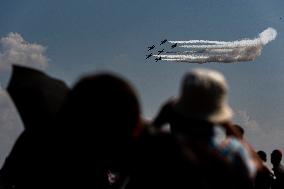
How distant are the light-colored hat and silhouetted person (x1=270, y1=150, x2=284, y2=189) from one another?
7.54 m

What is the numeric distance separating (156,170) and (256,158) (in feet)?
3.62

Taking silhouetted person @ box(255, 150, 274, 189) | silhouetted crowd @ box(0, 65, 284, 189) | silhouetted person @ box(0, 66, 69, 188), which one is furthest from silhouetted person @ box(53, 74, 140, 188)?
silhouetted person @ box(255, 150, 274, 189)

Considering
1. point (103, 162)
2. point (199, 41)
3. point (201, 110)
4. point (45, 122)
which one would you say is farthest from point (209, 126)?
point (199, 41)

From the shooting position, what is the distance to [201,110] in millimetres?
3451

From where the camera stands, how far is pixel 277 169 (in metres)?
11.3

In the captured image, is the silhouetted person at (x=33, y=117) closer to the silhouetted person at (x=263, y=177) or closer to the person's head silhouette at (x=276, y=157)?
the silhouetted person at (x=263, y=177)

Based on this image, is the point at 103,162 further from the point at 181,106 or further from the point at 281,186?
the point at 281,186

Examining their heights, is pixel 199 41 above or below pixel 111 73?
above

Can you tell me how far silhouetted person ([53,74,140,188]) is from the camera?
10.2ft

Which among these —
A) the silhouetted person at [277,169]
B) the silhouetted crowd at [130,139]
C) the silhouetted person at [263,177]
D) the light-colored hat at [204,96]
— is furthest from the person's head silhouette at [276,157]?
the light-colored hat at [204,96]

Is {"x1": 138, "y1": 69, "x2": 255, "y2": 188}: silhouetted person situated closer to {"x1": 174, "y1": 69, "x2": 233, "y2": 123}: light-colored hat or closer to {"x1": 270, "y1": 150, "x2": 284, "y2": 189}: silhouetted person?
{"x1": 174, "y1": 69, "x2": 233, "y2": 123}: light-colored hat

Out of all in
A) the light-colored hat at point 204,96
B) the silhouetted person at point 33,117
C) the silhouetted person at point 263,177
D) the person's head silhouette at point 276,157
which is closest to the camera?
the light-colored hat at point 204,96

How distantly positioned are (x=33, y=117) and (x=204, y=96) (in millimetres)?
1432

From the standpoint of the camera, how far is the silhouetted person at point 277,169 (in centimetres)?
1077
